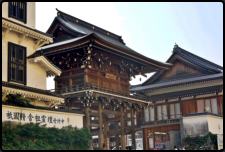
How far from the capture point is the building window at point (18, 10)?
21.1 metres

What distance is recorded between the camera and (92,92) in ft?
85.4

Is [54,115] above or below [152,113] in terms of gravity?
below

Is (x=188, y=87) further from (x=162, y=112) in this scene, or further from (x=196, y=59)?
(x=196, y=59)

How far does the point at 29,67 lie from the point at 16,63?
1206 mm

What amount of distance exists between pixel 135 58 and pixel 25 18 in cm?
1201

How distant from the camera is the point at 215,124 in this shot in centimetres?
2956

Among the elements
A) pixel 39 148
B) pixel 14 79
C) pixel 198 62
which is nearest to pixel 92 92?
pixel 14 79

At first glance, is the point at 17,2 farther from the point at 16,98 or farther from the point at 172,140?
the point at 172,140

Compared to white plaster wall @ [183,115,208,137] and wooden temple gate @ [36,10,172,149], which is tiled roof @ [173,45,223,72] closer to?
wooden temple gate @ [36,10,172,149]

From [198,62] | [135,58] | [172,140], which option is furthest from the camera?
[198,62]

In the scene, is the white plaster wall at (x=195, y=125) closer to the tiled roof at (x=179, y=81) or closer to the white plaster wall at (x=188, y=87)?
the tiled roof at (x=179, y=81)

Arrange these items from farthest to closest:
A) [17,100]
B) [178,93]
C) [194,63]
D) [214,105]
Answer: [194,63] < [178,93] < [214,105] < [17,100]

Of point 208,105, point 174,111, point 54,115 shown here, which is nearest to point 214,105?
point 208,105

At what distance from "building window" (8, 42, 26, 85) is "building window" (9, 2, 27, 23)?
6.29 ft
